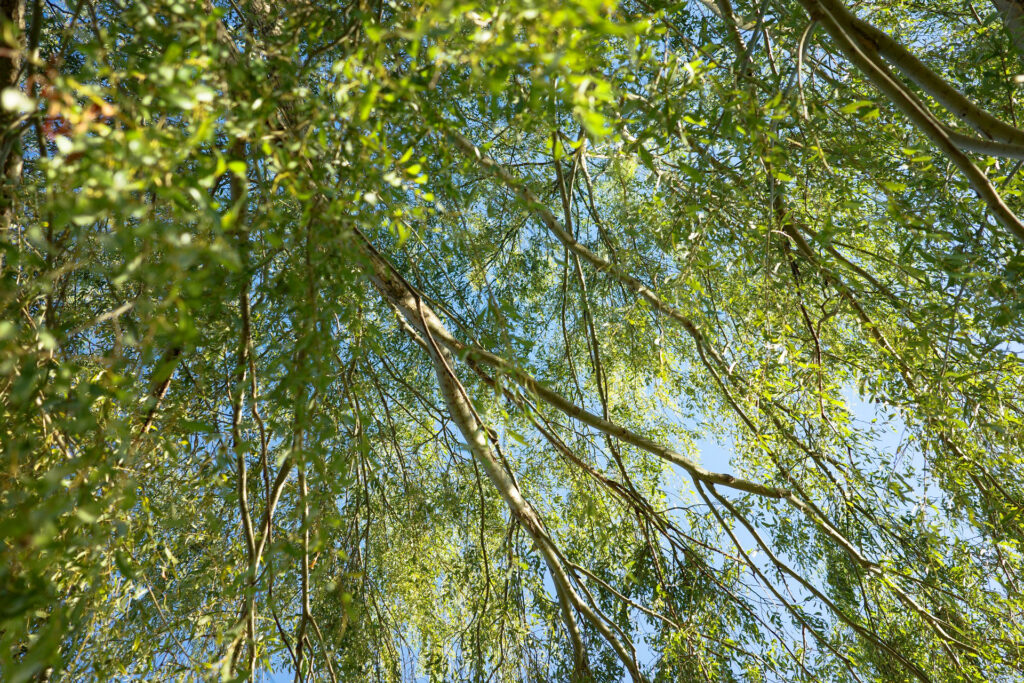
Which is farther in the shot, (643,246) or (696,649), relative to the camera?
(643,246)

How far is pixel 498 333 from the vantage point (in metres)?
2.39

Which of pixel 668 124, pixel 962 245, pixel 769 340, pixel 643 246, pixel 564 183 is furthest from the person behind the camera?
pixel 643 246

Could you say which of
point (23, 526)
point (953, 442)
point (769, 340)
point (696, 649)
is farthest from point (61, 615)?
point (953, 442)

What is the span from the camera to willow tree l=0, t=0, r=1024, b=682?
0.93 m

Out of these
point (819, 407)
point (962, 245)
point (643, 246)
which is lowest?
point (819, 407)

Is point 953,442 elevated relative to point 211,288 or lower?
elevated

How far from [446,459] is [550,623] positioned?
3.85 feet

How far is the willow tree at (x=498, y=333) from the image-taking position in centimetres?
93

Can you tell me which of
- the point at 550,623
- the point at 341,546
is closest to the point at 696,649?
the point at 550,623

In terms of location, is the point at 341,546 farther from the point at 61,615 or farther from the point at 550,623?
the point at 61,615

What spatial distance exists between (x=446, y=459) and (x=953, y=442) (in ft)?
8.19

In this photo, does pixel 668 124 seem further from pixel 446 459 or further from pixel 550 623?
pixel 446 459

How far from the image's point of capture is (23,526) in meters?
0.71

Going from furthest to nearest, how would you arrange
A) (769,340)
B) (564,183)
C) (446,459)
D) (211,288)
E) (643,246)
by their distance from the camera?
1. (446,459)
2. (643,246)
3. (564,183)
4. (769,340)
5. (211,288)
